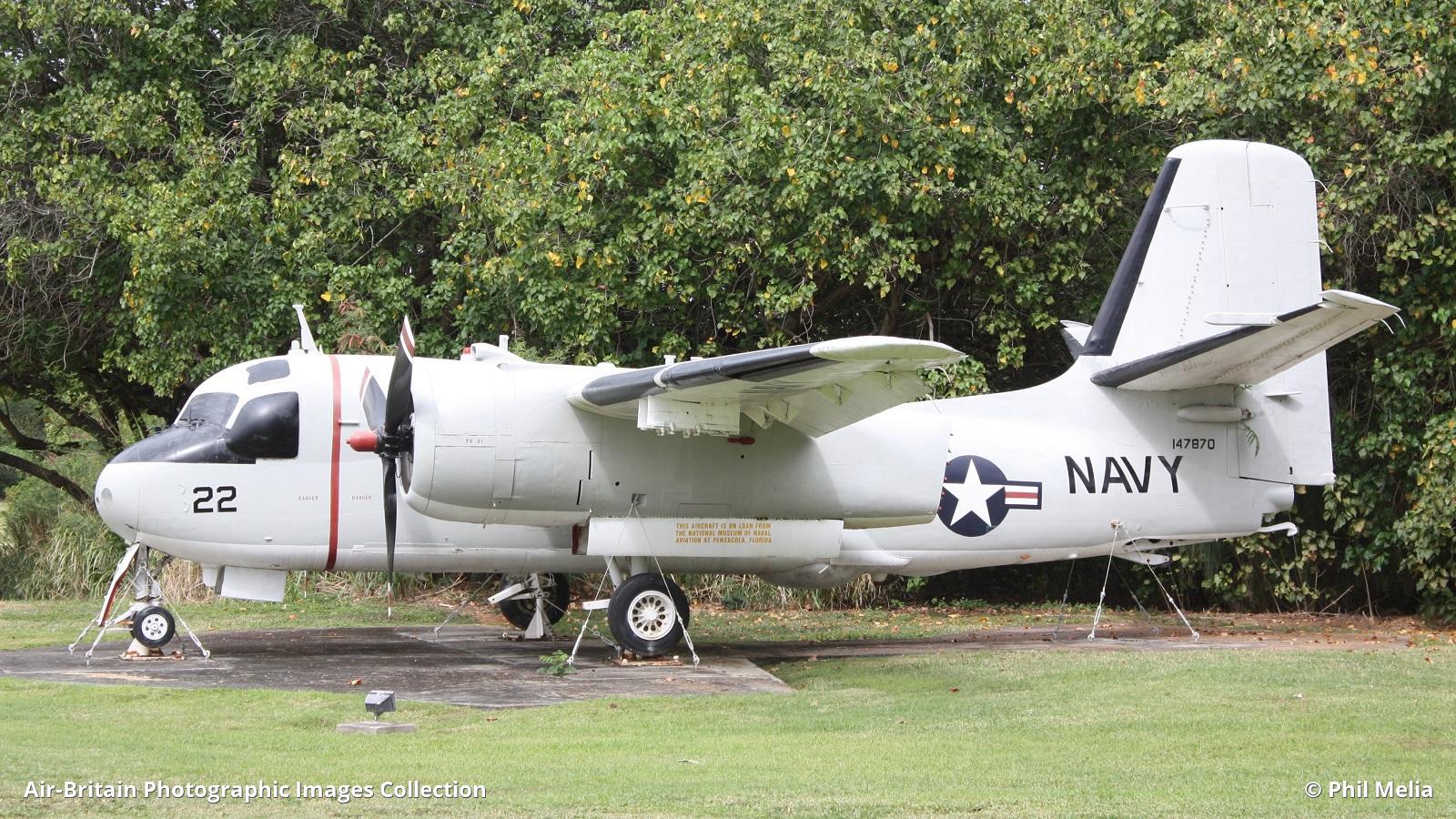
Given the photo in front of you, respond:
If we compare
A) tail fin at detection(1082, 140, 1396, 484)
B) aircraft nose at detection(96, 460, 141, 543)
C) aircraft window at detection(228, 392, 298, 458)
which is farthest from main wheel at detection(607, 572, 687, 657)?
tail fin at detection(1082, 140, 1396, 484)

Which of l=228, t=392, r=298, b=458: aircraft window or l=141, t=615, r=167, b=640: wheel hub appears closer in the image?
l=141, t=615, r=167, b=640: wheel hub

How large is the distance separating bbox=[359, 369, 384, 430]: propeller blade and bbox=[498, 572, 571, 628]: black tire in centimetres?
321

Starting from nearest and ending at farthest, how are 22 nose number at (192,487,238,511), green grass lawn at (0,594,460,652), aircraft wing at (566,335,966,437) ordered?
aircraft wing at (566,335,966,437)
22 nose number at (192,487,238,511)
green grass lawn at (0,594,460,652)

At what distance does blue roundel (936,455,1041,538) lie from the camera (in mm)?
14266

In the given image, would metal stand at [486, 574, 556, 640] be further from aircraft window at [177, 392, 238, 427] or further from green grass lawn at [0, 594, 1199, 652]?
aircraft window at [177, 392, 238, 427]

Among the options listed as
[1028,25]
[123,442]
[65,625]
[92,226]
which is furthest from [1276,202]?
[123,442]

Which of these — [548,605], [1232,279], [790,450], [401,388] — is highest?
[1232,279]

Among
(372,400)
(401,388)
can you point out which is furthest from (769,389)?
(372,400)

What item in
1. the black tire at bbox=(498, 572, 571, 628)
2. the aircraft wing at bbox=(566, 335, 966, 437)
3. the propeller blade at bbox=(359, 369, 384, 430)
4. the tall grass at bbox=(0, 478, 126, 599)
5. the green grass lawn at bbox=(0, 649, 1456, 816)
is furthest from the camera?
the tall grass at bbox=(0, 478, 126, 599)

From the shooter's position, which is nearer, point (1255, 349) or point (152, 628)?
point (152, 628)

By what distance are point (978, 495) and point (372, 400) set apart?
6.15 m

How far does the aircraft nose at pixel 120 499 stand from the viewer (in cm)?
1267

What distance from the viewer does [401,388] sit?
12258 millimetres

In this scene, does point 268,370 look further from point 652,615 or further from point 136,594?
point 652,615
